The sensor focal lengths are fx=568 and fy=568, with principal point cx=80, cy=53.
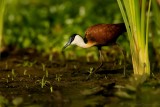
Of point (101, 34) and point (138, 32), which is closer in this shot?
point (138, 32)

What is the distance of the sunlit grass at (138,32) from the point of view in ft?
21.7

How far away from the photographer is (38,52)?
392 inches

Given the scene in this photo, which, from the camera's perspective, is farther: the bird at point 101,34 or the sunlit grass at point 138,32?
the bird at point 101,34

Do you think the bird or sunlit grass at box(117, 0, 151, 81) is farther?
the bird

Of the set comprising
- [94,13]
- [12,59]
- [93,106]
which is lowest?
[93,106]

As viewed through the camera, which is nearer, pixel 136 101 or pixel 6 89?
pixel 136 101

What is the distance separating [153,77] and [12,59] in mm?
3250

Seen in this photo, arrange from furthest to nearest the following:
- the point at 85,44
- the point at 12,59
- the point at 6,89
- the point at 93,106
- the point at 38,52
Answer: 1. the point at 38,52
2. the point at 12,59
3. the point at 85,44
4. the point at 6,89
5. the point at 93,106

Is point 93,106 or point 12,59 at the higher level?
point 12,59

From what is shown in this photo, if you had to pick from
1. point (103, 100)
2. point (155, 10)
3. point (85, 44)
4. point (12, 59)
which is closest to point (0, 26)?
point (12, 59)

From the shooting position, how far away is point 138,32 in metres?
6.66

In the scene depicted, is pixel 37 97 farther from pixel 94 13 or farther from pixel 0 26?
pixel 94 13

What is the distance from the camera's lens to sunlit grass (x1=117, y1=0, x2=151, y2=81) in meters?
6.62

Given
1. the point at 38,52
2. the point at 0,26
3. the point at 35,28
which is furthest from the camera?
the point at 35,28
